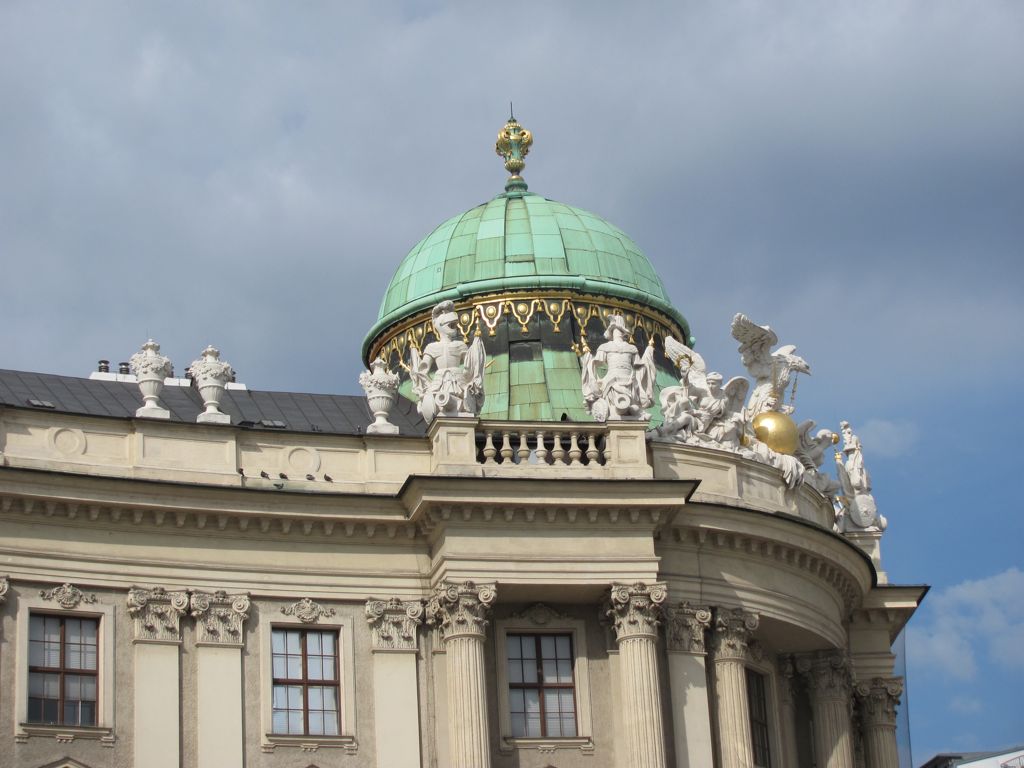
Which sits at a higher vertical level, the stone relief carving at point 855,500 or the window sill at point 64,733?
the stone relief carving at point 855,500

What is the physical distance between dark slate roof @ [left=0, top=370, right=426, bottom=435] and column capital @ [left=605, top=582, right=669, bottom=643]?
197 inches

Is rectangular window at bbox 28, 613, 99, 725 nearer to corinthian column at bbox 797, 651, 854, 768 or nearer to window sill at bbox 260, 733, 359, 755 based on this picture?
window sill at bbox 260, 733, 359, 755

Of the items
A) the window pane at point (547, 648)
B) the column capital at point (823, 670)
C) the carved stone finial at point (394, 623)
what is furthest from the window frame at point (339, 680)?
the column capital at point (823, 670)

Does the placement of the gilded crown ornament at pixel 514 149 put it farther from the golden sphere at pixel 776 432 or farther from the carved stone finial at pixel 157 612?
the carved stone finial at pixel 157 612

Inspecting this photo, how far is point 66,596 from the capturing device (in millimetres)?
32188

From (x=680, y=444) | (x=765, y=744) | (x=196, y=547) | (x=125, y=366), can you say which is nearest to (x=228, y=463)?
(x=196, y=547)

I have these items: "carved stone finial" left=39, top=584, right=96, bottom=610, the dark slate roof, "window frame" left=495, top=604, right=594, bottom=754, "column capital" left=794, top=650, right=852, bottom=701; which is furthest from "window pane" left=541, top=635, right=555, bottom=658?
"carved stone finial" left=39, top=584, right=96, bottom=610

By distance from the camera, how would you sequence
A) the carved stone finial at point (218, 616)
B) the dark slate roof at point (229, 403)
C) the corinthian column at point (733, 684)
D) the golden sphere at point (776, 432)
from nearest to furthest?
the carved stone finial at point (218, 616) < the corinthian column at point (733, 684) < the dark slate roof at point (229, 403) < the golden sphere at point (776, 432)

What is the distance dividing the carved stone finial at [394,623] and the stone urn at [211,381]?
3.63m

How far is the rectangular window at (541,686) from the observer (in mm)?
33938

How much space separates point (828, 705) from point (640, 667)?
240 inches

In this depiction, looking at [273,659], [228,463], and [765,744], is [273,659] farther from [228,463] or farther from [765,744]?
[765,744]

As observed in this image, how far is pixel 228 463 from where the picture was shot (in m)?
33.8

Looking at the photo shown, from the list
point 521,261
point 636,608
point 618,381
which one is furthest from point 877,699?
point 521,261
